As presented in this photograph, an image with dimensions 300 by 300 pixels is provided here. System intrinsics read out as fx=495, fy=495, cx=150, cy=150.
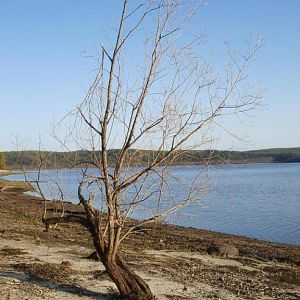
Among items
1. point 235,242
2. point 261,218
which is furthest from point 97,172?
point 261,218

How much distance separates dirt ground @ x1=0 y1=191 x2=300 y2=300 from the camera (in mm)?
9214

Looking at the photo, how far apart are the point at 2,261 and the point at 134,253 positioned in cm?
450

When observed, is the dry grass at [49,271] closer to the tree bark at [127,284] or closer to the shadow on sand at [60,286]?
the shadow on sand at [60,286]

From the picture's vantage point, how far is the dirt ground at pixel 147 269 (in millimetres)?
9214

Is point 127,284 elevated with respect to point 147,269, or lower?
elevated

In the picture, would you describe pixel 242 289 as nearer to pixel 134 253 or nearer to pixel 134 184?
pixel 134 184

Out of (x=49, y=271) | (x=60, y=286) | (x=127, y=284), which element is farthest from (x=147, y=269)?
(x=127, y=284)

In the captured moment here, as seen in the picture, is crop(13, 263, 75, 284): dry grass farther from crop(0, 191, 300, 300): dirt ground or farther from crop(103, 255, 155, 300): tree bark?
crop(103, 255, 155, 300): tree bark

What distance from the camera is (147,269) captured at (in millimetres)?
11617

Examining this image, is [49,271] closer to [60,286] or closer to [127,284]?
[60,286]

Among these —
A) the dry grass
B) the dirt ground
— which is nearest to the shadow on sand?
the dirt ground

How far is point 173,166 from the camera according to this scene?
872cm

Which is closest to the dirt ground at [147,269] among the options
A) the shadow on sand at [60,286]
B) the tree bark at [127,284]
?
the shadow on sand at [60,286]

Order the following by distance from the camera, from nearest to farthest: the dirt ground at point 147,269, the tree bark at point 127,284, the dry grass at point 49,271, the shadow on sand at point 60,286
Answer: the tree bark at point 127,284
the shadow on sand at point 60,286
the dirt ground at point 147,269
the dry grass at point 49,271
